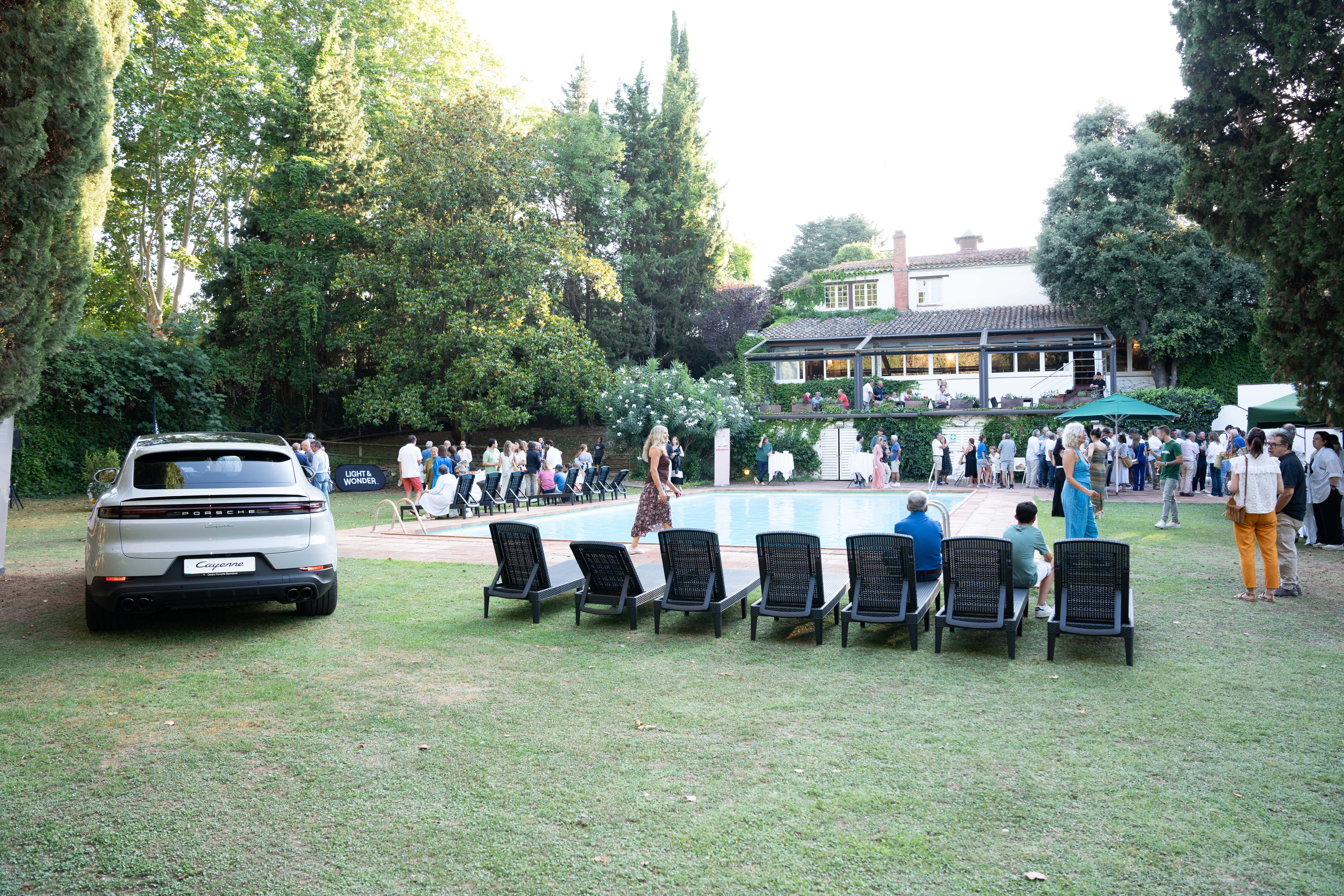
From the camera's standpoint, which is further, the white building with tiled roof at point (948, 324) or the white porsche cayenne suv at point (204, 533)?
the white building with tiled roof at point (948, 324)

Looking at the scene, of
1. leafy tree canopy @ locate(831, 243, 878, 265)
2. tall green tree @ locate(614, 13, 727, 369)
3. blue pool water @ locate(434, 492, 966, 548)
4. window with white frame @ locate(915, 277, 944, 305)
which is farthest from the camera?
leafy tree canopy @ locate(831, 243, 878, 265)

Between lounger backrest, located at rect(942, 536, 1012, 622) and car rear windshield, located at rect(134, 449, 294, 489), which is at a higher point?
car rear windshield, located at rect(134, 449, 294, 489)

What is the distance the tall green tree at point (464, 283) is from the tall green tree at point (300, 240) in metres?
2.49

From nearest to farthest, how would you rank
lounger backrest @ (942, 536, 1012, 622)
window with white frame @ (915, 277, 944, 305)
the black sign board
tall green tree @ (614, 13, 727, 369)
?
lounger backrest @ (942, 536, 1012, 622) → the black sign board → tall green tree @ (614, 13, 727, 369) → window with white frame @ (915, 277, 944, 305)

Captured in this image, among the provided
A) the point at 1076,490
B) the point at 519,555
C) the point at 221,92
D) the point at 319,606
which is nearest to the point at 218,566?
the point at 319,606

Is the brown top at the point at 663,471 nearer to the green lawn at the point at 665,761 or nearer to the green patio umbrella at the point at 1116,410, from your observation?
the green lawn at the point at 665,761

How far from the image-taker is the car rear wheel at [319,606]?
762 cm

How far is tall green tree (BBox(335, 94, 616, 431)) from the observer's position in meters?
26.6

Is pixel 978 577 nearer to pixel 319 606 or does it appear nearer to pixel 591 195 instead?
pixel 319 606

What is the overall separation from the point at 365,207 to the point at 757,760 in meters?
32.1

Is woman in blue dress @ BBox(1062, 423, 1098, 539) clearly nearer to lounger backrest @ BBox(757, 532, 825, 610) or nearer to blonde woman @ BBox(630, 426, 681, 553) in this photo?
lounger backrest @ BBox(757, 532, 825, 610)

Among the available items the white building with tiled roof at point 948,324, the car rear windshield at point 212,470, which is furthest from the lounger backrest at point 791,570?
the white building with tiled roof at point 948,324

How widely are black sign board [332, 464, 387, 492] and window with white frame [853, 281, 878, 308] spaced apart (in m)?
27.5

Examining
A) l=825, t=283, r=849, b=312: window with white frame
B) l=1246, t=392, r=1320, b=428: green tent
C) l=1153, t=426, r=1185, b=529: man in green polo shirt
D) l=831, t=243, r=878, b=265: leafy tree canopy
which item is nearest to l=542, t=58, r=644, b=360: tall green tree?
l=825, t=283, r=849, b=312: window with white frame
